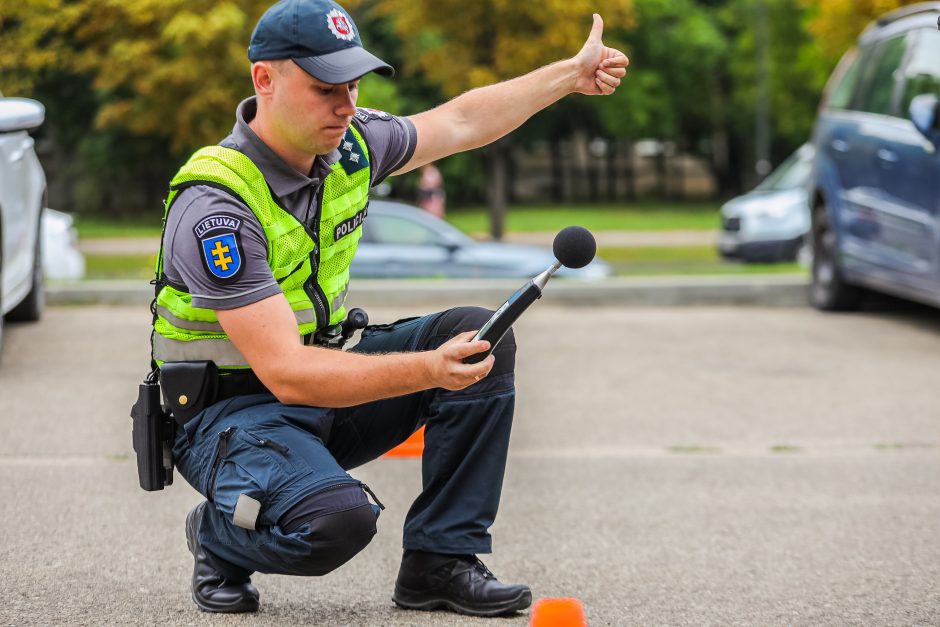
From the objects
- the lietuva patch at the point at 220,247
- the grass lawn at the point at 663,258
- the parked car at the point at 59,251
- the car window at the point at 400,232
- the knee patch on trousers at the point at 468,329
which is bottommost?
the grass lawn at the point at 663,258

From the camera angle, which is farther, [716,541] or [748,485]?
[748,485]

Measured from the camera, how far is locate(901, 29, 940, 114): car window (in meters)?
9.14

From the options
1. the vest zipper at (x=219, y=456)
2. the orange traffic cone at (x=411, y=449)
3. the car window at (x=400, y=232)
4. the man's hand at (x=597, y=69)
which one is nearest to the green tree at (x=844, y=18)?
the car window at (x=400, y=232)

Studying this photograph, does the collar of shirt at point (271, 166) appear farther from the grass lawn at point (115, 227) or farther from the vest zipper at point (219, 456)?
the grass lawn at point (115, 227)

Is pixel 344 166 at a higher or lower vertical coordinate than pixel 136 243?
higher

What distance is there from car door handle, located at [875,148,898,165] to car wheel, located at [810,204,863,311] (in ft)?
3.41

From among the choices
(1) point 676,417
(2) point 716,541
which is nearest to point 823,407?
(1) point 676,417

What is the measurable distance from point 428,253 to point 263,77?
11793 millimetres

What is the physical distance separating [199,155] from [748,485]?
9.53ft

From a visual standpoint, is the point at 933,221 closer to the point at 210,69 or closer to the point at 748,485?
the point at 748,485

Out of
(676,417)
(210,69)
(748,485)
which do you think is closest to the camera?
(748,485)

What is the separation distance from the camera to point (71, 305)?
11.0 metres

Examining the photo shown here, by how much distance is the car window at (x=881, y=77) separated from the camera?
9.72 m

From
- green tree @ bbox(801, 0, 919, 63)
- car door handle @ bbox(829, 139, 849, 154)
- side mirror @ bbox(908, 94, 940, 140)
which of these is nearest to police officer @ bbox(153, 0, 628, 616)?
side mirror @ bbox(908, 94, 940, 140)
